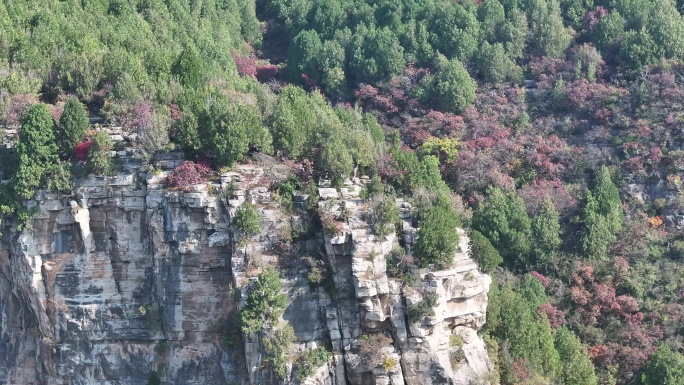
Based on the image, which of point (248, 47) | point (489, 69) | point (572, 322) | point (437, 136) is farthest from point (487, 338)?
point (248, 47)

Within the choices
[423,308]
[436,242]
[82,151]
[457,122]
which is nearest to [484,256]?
[436,242]

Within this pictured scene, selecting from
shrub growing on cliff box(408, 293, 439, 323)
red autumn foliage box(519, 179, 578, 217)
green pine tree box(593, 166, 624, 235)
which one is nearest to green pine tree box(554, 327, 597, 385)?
green pine tree box(593, 166, 624, 235)

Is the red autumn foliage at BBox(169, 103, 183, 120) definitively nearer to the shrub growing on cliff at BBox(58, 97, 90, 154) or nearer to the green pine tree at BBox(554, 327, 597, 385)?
the shrub growing on cliff at BBox(58, 97, 90, 154)

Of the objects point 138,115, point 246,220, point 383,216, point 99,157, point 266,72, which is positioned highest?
point 266,72

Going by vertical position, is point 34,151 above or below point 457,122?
below

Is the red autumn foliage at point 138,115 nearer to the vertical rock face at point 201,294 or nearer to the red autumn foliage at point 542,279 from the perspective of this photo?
the vertical rock face at point 201,294

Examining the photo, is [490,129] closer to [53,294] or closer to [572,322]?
[572,322]

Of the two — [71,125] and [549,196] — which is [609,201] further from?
[71,125]

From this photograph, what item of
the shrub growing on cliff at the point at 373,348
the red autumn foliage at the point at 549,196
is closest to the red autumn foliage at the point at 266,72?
the red autumn foliage at the point at 549,196

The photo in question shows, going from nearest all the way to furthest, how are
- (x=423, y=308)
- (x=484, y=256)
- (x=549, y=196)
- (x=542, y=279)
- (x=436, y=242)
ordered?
(x=423, y=308), (x=436, y=242), (x=484, y=256), (x=542, y=279), (x=549, y=196)
